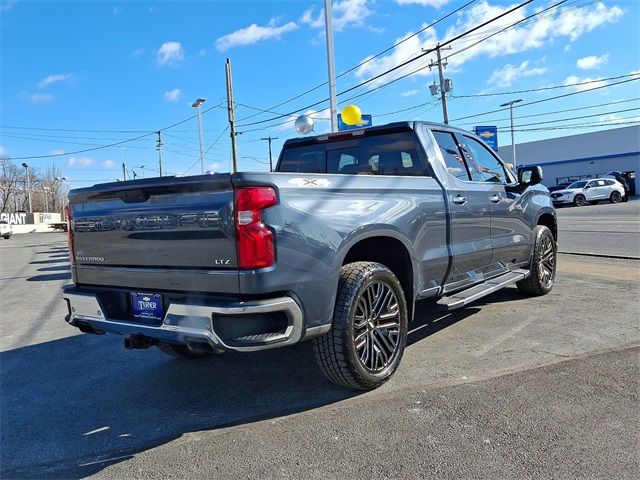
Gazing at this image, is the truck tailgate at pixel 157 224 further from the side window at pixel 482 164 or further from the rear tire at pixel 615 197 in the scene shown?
the rear tire at pixel 615 197

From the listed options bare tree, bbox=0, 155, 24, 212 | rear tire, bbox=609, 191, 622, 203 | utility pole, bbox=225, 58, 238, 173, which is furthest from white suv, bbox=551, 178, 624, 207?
bare tree, bbox=0, 155, 24, 212

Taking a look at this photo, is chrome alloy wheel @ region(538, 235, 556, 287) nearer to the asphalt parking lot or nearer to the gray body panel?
the asphalt parking lot

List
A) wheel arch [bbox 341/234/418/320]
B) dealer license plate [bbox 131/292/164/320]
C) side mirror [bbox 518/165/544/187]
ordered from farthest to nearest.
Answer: side mirror [bbox 518/165/544/187]
wheel arch [bbox 341/234/418/320]
dealer license plate [bbox 131/292/164/320]

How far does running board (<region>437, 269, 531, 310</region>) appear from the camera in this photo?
433 cm

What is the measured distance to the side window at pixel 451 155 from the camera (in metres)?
4.90

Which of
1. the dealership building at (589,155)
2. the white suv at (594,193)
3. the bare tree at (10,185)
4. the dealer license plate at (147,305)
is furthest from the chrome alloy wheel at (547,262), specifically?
the bare tree at (10,185)

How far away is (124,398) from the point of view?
3916 millimetres

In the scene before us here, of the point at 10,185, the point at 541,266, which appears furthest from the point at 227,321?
the point at 10,185

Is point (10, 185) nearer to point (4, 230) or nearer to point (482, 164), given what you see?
point (4, 230)

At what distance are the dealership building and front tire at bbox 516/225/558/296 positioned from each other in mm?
46118

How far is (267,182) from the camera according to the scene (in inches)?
119

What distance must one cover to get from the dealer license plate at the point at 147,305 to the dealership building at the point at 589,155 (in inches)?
2019

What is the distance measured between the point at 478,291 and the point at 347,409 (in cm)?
201

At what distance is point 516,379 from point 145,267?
2.82m
